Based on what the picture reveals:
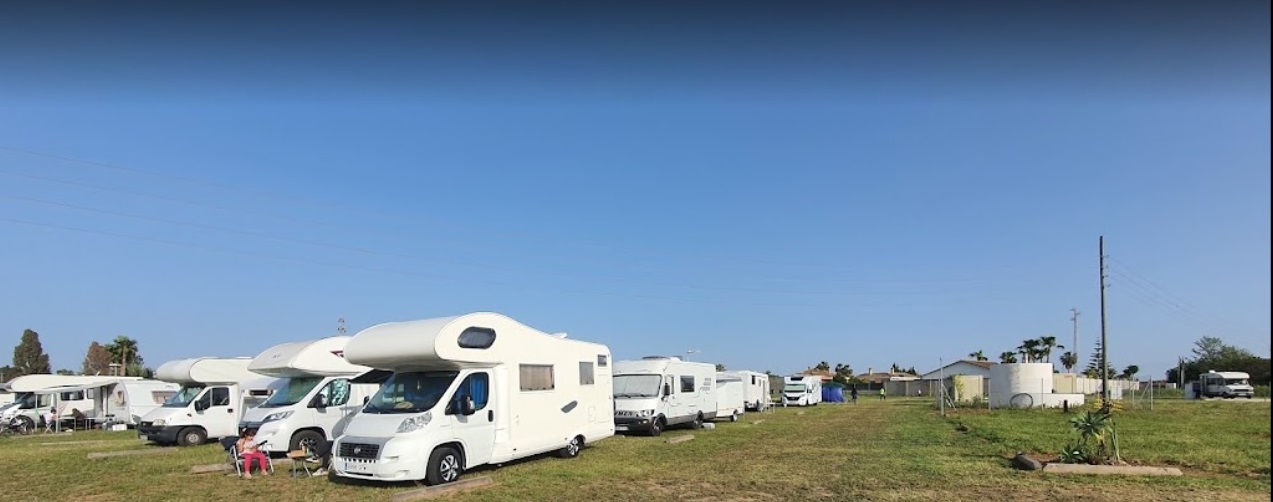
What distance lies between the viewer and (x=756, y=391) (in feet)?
124

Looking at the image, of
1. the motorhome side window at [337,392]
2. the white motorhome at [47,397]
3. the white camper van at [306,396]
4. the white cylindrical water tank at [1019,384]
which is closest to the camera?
the white camper van at [306,396]

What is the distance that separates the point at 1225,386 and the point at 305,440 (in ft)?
190

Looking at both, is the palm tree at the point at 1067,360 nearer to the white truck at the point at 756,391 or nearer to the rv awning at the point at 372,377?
the white truck at the point at 756,391

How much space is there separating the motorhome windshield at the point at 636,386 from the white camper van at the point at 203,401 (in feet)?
30.4

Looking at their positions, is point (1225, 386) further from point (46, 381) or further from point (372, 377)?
point (46, 381)

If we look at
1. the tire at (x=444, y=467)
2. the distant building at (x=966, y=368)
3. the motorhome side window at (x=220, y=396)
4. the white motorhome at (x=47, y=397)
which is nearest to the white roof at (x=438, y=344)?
the tire at (x=444, y=467)

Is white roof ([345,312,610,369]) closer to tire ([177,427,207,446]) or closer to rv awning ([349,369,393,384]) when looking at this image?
rv awning ([349,369,393,384])

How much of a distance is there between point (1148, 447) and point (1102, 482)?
5905 millimetres

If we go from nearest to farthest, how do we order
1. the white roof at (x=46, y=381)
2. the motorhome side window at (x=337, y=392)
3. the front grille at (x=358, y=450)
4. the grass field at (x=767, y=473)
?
the grass field at (x=767, y=473) → the front grille at (x=358, y=450) → the motorhome side window at (x=337, y=392) → the white roof at (x=46, y=381)

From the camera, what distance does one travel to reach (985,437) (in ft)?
63.4

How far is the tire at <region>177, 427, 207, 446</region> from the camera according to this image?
1969cm

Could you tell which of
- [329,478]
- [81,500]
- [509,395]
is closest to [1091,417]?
[509,395]

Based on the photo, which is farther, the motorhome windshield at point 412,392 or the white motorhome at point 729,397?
the white motorhome at point 729,397

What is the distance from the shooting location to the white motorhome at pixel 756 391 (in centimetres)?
3631
